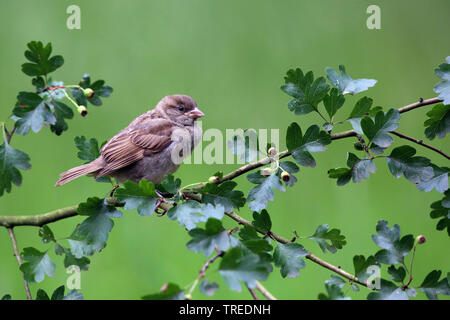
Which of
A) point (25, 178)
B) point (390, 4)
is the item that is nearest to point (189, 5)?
point (390, 4)

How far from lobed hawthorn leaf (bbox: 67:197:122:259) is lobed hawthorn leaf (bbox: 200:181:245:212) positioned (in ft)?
0.79

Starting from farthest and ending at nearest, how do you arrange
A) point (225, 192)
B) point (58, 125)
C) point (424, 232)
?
point (424, 232) → point (58, 125) → point (225, 192)

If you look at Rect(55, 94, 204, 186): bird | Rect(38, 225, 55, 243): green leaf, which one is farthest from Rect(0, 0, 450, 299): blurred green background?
Rect(38, 225, 55, 243): green leaf

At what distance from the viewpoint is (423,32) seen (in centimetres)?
409

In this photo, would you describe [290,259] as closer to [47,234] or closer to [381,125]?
[381,125]

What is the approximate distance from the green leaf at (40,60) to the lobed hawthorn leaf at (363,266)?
2.87 feet

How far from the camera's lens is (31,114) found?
1.43 meters

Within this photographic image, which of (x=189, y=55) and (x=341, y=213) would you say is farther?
(x=189, y=55)

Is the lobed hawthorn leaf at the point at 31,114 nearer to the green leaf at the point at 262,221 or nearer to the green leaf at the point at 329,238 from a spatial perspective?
the green leaf at the point at 262,221

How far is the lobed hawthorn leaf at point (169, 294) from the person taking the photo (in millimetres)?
939

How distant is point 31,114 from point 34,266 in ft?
1.26
